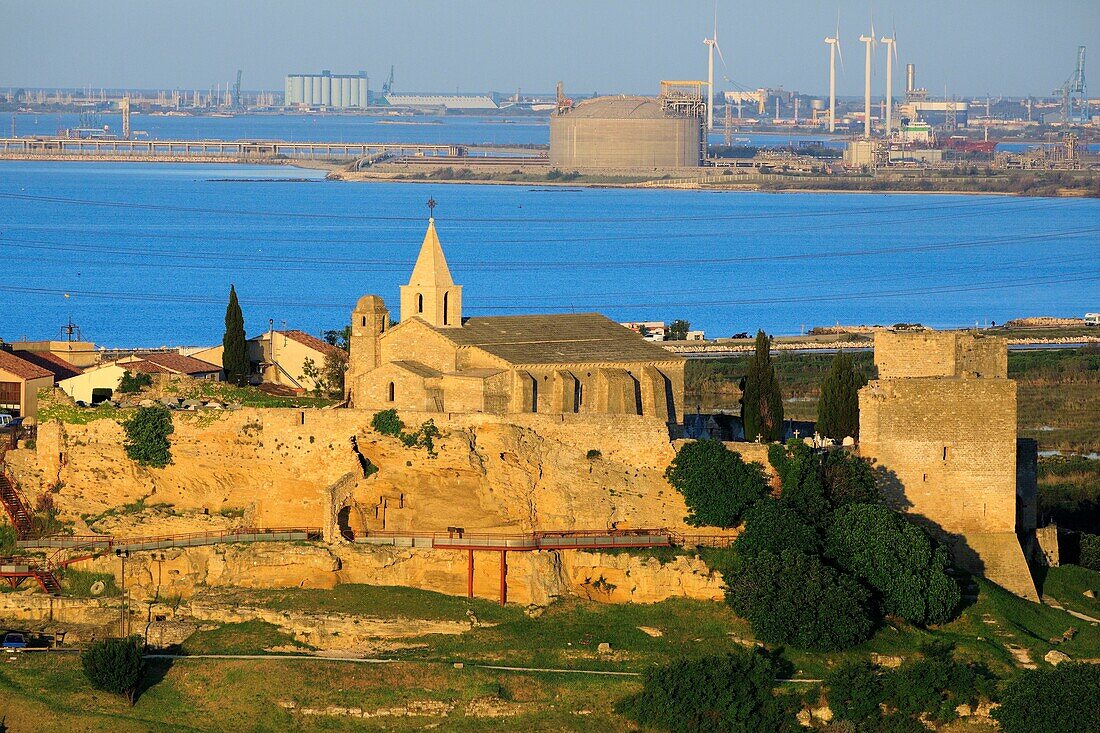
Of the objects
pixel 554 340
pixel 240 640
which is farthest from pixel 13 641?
pixel 554 340

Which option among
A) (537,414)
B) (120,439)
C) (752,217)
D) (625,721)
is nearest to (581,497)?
(537,414)

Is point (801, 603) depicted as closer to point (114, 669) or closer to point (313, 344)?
point (114, 669)

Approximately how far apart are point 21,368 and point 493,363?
32.0 feet

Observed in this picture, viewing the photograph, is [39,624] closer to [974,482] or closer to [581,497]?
[581,497]

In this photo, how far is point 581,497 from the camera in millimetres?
34719

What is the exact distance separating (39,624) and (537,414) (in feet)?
27.7

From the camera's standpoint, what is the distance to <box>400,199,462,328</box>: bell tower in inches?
1561

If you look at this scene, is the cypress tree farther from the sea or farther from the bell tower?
the sea

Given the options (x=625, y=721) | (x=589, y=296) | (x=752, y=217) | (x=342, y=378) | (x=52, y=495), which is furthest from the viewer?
(x=752, y=217)

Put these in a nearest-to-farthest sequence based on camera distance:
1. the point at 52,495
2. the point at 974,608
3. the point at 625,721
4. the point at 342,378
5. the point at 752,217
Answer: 1. the point at 625,721
2. the point at 974,608
3. the point at 52,495
4. the point at 342,378
5. the point at 752,217

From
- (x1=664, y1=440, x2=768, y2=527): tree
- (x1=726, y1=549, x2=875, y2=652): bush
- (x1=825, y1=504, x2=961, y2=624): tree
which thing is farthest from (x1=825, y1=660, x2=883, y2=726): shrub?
(x1=664, y1=440, x2=768, y2=527): tree

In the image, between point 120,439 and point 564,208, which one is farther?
point 564,208

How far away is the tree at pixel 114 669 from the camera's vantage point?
3097cm

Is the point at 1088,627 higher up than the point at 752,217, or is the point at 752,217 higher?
the point at 752,217
